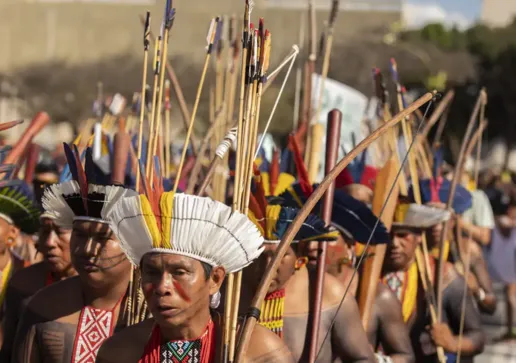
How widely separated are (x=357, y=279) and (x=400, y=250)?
0.49 m

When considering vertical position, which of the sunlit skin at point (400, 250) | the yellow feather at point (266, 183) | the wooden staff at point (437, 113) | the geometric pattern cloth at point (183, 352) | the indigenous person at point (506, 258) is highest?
the wooden staff at point (437, 113)

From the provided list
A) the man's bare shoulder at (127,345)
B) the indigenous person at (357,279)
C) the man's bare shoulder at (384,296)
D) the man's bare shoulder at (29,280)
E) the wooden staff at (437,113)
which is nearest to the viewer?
the man's bare shoulder at (127,345)

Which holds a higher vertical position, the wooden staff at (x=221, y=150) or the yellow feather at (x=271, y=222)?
the wooden staff at (x=221, y=150)

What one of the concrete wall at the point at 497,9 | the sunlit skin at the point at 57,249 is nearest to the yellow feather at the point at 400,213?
the sunlit skin at the point at 57,249

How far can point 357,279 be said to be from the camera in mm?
7027

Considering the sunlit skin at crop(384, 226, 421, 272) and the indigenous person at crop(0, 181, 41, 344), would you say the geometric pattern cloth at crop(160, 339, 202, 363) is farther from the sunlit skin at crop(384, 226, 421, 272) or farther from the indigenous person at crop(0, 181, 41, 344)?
the sunlit skin at crop(384, 226, 421, 272)

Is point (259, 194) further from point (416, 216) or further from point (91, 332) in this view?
point (416, 216)

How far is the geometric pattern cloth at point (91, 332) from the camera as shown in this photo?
18.5 ft

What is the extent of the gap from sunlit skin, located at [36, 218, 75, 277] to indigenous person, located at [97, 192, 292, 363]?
79.1 inches

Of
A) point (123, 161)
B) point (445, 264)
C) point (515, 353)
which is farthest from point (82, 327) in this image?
point (515, 353)

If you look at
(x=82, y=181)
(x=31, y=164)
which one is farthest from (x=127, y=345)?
(x=31, y=164)

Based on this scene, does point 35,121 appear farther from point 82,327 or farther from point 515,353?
point 515,353

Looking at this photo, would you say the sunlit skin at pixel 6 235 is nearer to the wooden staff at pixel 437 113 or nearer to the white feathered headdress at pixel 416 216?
the white feathered headdress at pixel 416 216

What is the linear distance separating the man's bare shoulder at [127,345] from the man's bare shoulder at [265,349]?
15.5 inches
